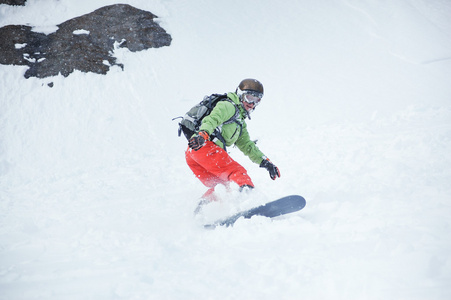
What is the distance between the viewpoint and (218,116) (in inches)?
140

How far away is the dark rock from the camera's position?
9812mm

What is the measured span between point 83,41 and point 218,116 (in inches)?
361

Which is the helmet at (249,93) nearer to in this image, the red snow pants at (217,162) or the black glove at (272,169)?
the red snow pants at (217,162)

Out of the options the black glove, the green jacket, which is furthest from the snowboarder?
the black glove

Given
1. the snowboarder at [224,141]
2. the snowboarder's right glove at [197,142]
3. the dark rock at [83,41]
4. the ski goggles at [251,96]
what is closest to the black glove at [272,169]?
the snowboarder at [224,141]

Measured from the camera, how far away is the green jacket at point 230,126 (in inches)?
137

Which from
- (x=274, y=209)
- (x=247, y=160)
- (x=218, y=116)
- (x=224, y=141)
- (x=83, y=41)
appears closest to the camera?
(x=274, y=209)

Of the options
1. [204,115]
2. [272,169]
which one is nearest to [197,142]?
[204,115]

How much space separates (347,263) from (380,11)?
1674 centimetres

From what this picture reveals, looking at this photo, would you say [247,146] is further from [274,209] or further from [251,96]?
[274,209]

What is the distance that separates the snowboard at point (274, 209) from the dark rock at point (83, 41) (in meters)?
8.83

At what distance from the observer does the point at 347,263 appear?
2100 millimetres

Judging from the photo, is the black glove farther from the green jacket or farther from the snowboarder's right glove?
the snowboarder's right glove

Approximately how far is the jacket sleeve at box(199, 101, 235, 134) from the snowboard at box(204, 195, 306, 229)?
39.0 inches
